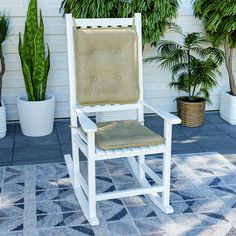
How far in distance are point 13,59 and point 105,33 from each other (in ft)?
5.67

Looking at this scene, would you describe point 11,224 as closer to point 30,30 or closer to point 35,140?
point 35,140

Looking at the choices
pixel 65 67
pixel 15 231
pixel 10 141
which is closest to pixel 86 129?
pixel 15 231

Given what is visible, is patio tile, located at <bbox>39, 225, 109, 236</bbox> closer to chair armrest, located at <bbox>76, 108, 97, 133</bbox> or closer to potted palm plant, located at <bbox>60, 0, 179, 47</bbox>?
chair armrest, located at <bbox>76, 108, 97, 133</bbox>

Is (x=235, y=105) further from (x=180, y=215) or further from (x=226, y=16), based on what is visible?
(x=180, y=215)

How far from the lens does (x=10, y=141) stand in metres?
Result: 3.59

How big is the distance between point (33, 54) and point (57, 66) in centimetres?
62

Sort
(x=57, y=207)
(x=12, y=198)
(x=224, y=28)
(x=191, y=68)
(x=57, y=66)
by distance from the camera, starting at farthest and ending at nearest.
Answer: (x=57, y=66) < (x=191, y=68) < (x=224, y=28) < (x=12, y=198) < (x=57, y=207)

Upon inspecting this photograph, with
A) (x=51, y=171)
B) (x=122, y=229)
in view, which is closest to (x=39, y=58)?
(x=51, y=171)

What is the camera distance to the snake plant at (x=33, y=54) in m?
3.45

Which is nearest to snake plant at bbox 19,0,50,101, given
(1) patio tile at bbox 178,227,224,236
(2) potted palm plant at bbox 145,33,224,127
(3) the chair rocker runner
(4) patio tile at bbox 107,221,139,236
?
(3) the chair rocker runner

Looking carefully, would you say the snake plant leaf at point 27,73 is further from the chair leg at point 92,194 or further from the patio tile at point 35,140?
the chair leg at point 92,194

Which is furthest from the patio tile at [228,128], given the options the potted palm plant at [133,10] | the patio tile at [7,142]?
the patio tile at [7,142]

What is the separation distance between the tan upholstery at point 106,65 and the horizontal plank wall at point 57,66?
5.10ft

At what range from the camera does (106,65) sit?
102 inches
